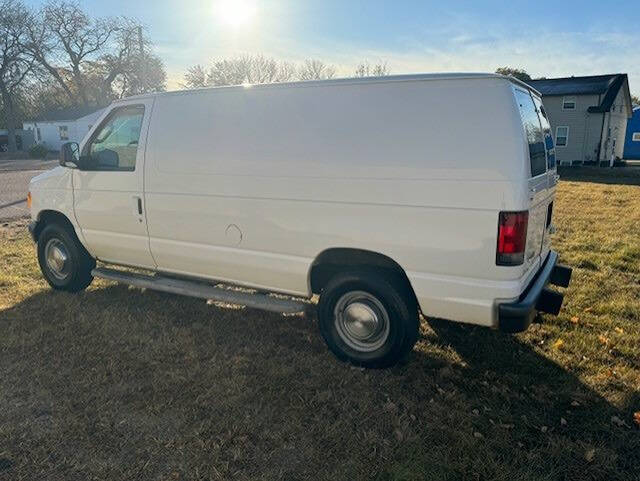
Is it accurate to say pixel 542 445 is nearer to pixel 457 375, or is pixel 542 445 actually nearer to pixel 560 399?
pixel 560 399

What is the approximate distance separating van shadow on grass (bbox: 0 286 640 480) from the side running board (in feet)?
1.18

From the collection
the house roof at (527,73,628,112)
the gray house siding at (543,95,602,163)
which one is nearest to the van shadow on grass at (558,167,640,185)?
the gray house siding at (543,95,602,163)

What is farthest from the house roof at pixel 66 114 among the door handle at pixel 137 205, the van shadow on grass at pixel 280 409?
the van shadow on grass at pixel 280 409

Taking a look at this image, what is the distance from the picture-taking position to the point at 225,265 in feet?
15.4

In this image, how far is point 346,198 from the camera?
3.90m

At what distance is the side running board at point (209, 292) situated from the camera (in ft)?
14.7

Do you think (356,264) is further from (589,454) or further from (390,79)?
(589,454)

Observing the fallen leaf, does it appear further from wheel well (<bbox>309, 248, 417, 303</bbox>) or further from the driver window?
the driver window

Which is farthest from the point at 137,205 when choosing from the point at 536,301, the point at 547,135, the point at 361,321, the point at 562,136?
the point at 562,136

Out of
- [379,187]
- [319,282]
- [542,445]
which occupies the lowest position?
[542,445]

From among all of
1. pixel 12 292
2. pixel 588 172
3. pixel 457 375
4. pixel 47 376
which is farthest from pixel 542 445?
pixel 588 172

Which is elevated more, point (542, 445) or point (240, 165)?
point (240, 165)

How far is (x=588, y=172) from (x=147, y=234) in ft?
82.9

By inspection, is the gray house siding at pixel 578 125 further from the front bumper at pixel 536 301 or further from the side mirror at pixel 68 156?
the side mirror at pixel 68 156
